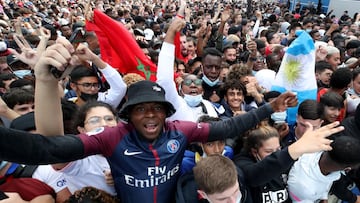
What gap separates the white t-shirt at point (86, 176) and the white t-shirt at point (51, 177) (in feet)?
0.19

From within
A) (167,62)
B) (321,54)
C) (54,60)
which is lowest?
(321,54)

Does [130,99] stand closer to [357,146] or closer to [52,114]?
[52,114]

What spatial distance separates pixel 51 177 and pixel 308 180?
5.39 feet

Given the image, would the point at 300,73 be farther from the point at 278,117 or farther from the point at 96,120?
the point at 96,120

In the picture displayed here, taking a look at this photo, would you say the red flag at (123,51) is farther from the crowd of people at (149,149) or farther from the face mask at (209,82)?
the crowd of people at (149,149)

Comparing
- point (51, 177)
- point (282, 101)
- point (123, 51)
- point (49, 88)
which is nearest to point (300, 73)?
point (282, 101)

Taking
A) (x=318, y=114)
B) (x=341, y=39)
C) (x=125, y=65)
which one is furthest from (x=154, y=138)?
(x=341, y=39)

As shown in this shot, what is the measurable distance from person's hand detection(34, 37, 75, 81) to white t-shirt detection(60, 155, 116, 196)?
659 millimetres

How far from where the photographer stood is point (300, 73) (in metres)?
3.48

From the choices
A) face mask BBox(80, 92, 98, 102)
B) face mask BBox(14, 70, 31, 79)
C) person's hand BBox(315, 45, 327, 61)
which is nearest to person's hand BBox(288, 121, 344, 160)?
face mask BBox(80, 92, 98, 102)

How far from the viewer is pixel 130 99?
1.80 meters

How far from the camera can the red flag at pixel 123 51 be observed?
4.10m

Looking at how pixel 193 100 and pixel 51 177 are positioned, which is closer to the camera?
pixel 51 177

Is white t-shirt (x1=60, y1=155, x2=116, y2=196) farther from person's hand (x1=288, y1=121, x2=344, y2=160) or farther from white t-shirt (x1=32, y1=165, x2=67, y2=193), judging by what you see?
person's hand (x1=288, y1=121, x2=344, y2=160)
